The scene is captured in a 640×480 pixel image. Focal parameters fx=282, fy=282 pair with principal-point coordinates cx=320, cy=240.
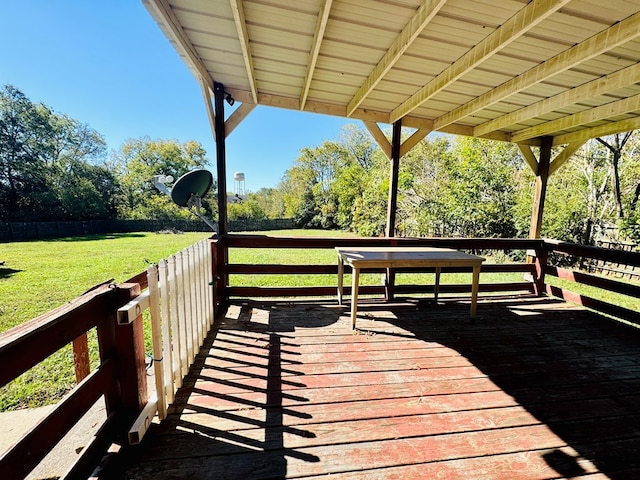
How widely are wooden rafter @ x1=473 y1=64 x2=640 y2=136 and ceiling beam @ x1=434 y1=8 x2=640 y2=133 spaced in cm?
64

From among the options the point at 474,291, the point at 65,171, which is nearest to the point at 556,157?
the point at 474,291

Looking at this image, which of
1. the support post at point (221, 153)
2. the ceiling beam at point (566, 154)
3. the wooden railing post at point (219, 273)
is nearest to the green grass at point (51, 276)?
the wooden railing post at point (219, 273)

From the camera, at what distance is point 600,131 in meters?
3.70

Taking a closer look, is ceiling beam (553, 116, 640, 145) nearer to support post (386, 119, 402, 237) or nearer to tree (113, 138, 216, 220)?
support post (386, 119, 402, 237)

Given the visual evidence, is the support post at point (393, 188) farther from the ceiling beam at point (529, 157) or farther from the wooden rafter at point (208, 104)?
the wooden rafter at point (208, 104)

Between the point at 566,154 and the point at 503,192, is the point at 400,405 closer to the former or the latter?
the point at 566,154

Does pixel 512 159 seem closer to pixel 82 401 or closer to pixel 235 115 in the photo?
pixel 235 115

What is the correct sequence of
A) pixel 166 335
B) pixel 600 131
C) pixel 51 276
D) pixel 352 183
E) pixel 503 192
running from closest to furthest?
1. pixel 166 335
2. pixel 600 131
3. pixel 51 276
4. pixel 503 192
5. pixel 352 183

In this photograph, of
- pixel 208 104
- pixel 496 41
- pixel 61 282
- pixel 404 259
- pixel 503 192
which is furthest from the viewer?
pixel 503 192

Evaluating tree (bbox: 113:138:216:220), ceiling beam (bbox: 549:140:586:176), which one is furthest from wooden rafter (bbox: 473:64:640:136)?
tree (bbox: 113:138:216:220)

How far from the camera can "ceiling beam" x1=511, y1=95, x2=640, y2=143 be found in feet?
9.41

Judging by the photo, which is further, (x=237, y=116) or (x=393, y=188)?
(x=393, y=188)

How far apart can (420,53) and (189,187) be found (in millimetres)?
2595

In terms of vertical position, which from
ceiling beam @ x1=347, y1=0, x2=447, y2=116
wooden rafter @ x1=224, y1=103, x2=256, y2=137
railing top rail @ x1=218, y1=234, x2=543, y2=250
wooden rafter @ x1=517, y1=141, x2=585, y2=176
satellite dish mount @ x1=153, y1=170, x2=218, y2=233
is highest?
ceiling beam @ x1=347, y1=0, x2=447, y2=116
